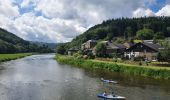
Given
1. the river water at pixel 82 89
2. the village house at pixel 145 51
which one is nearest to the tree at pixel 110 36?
the village house at pixel 145 51

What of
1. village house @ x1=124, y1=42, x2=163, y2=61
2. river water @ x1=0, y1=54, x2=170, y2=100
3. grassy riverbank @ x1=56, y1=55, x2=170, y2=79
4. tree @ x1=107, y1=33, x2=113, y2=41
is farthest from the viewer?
tree @ x1=107, y1=33, x2=113, y2=41

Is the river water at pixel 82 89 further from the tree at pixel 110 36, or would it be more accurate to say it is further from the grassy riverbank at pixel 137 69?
the tree at pixel 110 36

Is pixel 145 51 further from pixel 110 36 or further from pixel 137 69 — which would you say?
pixel 110 36

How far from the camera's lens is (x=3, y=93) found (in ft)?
131

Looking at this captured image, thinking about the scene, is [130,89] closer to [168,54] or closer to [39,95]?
[39,95]

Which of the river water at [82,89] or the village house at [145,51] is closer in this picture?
the river water at [82,89]

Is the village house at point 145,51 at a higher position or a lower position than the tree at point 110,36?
lower

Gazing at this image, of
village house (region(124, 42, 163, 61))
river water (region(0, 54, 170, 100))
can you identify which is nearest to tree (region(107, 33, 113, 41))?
village house (region(124, 42, 163, 61))

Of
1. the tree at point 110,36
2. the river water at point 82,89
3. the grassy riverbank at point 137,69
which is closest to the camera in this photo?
the river water at point 82,89

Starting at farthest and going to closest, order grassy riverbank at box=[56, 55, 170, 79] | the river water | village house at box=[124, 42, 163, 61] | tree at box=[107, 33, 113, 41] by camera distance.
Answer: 1. tree at box=[107, 33, 113, 41]
2. village house at box=[124, 42, 163, 61]
3. grassy riverbank at box=[56, 55, 170, 79]
4. the river water

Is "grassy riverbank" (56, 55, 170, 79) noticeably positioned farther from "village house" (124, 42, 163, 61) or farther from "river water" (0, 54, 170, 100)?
"village house" (124, 42, 163, 61)

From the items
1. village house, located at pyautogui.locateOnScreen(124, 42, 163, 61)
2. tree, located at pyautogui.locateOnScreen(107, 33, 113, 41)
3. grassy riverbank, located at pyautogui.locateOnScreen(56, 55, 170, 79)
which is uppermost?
tree, located at pyautogui.locateOnScreen(107, 33, 113, 41)

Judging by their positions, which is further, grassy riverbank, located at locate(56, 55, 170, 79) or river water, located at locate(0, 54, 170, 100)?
grassy riverbank, located at locate(56, 55, 170, 79)

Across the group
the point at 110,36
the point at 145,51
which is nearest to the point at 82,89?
the point at 145,51
